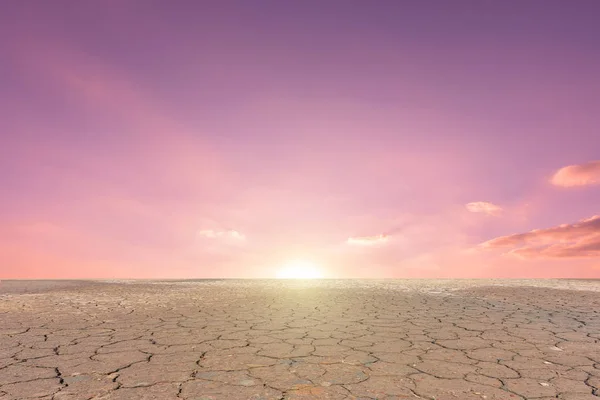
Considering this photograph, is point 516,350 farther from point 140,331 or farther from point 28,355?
point 28,355

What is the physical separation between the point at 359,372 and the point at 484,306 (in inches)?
196

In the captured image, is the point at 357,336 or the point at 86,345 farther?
the point at 357,336

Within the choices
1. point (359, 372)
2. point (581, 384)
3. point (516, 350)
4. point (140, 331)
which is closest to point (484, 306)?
point (516, 350)

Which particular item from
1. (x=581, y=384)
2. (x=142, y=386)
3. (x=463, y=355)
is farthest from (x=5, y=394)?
(x=581, y=384)

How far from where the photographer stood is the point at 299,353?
370 cm

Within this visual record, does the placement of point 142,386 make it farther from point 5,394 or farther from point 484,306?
point 484,306

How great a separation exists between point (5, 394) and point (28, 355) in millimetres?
1136

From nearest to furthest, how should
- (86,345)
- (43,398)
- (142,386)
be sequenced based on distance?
(43,398) → (142,386) → (86,345)

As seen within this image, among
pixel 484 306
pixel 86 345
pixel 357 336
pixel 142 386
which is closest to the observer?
pixel 142 386

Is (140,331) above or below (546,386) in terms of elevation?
above

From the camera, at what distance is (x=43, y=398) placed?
261 centimetres

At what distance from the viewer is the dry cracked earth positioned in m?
2.75

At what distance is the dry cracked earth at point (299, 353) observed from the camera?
2.75m

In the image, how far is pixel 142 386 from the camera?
280cm
